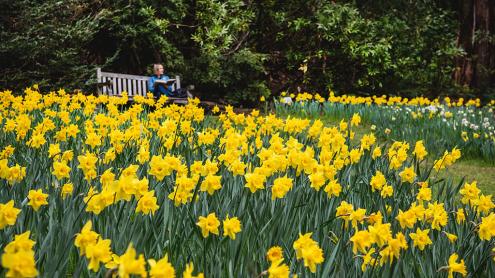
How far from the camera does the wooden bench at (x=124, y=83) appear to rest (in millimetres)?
8829

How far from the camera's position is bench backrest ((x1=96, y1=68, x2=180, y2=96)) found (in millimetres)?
8845

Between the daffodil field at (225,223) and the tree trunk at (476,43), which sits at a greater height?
the tree trunk at (476,43)

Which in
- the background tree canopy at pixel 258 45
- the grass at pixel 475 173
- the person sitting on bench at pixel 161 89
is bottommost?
the grass at pixel 475 173

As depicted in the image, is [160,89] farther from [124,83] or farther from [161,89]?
[124,83]

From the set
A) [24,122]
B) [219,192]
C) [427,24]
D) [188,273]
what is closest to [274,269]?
[188,273]

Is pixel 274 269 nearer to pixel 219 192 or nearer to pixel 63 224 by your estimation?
pixel 63 224

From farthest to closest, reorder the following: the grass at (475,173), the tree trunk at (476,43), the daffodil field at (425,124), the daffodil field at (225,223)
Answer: the tree trunk at (476,43)
the daffodil field at (425,124)
the grass at (475,173)
the daffodil field at (225,223)

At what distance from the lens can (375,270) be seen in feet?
5.96

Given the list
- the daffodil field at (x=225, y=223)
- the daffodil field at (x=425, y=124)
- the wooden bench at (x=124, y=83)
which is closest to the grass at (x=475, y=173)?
the daffodil field at (x=425, y=124)

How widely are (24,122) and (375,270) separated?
2331mm

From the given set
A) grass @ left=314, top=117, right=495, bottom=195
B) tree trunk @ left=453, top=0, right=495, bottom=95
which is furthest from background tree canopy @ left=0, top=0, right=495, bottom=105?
grass @ left=314, top=117, right=495, bottom=195

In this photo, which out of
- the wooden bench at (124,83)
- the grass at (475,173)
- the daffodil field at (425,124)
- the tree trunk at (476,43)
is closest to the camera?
the grass at (475,173)

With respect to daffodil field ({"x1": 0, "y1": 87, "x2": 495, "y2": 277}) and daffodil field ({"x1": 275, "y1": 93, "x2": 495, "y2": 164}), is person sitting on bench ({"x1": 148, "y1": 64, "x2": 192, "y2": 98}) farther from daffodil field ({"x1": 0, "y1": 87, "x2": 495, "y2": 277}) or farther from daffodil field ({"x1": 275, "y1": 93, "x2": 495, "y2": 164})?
daffodil field ({"x1": 0, "y1": 87, "x2": 495, "y2": 277})

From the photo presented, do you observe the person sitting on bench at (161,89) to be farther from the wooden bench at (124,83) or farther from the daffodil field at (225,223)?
the daffodil field at (225,223)
